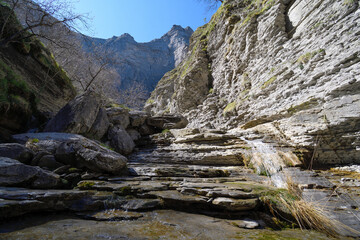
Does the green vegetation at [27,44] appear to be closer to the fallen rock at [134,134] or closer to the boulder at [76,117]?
the boulder at [76,117]

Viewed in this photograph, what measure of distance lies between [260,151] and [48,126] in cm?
902

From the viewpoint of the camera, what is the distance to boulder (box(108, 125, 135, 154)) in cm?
820

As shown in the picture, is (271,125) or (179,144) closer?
(271,125)

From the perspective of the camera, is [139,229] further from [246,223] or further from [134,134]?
[134,134]

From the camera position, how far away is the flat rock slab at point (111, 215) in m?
2.60

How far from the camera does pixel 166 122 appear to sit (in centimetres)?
1167

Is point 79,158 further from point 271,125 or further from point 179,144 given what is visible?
point 271,125

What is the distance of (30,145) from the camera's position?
4586 mm

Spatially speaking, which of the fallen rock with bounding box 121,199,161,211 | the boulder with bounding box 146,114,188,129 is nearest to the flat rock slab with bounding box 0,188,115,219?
the fallen rock with bounding box 121,199,161,211

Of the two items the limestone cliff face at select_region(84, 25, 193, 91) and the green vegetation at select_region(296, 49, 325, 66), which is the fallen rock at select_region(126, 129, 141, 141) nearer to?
the green vegetation at select_region(296, 49, 325, 66)

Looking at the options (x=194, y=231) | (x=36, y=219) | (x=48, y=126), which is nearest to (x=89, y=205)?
(x=36, y=219)

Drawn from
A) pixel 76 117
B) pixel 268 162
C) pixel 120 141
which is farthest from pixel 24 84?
pixel 268 162

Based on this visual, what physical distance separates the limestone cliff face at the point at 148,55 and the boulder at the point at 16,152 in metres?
55.5

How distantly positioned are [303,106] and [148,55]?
64798 millimetres
